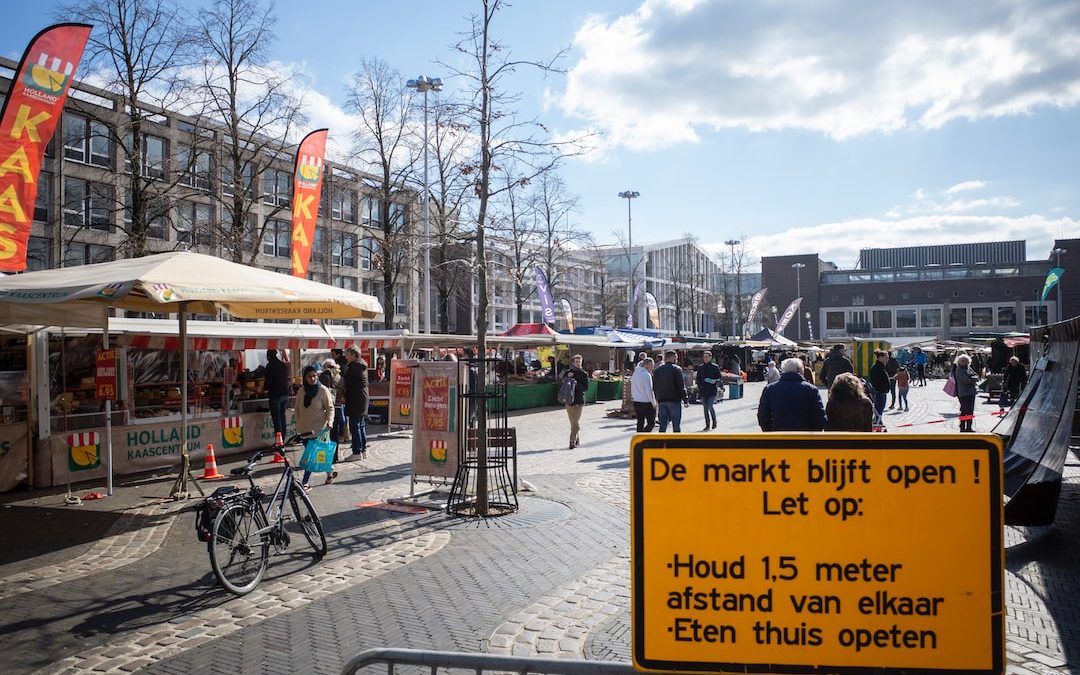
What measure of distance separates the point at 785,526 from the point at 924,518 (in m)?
0.32

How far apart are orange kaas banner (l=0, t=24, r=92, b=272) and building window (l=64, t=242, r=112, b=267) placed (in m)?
26.4

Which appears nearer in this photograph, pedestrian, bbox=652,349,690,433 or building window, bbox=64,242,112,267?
pedestrian, bbox=652,349,690,433

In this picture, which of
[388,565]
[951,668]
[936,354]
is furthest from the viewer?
[936,354]

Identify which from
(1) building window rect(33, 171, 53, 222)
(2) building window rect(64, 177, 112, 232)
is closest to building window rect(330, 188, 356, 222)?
(2) building window rect(64, 177, 112, 232)

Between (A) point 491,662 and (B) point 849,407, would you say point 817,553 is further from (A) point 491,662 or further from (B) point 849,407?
(B) point 849,407

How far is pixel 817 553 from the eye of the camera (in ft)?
6.17

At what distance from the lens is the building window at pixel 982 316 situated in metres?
82.8

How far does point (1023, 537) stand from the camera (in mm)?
7535

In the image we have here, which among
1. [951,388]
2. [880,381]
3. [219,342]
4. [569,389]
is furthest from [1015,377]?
[219,342]

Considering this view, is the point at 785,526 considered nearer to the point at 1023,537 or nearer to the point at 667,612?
the point at 667,612

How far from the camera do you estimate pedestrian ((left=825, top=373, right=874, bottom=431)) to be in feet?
23.1

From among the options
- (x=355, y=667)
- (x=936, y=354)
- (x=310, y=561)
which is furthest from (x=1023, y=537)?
(x=936, y=354)

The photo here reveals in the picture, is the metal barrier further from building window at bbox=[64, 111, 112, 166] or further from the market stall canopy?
building window at bbox=[64, 111, 112, 166]

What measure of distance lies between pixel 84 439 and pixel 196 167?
30.2 metres
